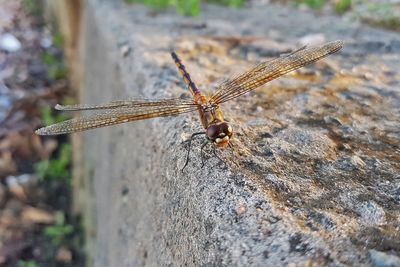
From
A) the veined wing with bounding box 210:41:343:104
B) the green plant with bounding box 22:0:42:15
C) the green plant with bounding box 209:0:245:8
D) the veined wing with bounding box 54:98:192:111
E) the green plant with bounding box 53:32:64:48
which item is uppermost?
the green plant with bounding box 22:0:42:15

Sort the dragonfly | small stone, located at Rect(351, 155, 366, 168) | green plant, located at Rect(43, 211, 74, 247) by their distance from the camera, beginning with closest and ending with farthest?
small stone, located at Rect(351, 155, 366, 168) → the dragonfly → green plant, located at Rect(43, 211, 74, 247)

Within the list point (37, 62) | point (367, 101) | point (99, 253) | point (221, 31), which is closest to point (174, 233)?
point (367, 101)

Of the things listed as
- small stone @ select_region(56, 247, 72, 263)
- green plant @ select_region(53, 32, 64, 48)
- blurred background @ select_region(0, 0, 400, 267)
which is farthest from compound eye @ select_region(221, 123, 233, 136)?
green plant @ select_region(53, 32, 64, 48)

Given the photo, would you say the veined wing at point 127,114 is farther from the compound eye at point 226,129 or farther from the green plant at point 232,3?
the green plant at point 232,3

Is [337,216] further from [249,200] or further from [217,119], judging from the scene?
[217,119]

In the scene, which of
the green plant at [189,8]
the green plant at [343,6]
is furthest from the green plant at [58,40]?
the green plant at [343,6]

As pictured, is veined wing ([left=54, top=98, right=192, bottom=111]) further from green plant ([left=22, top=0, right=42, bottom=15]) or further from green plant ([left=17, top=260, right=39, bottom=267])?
green plant ([left=22, top=0, right=42, bottom=15])

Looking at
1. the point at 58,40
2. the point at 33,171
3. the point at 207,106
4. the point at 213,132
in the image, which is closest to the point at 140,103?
the point at 207,106

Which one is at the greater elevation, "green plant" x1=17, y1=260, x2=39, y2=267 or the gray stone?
the gray stone
